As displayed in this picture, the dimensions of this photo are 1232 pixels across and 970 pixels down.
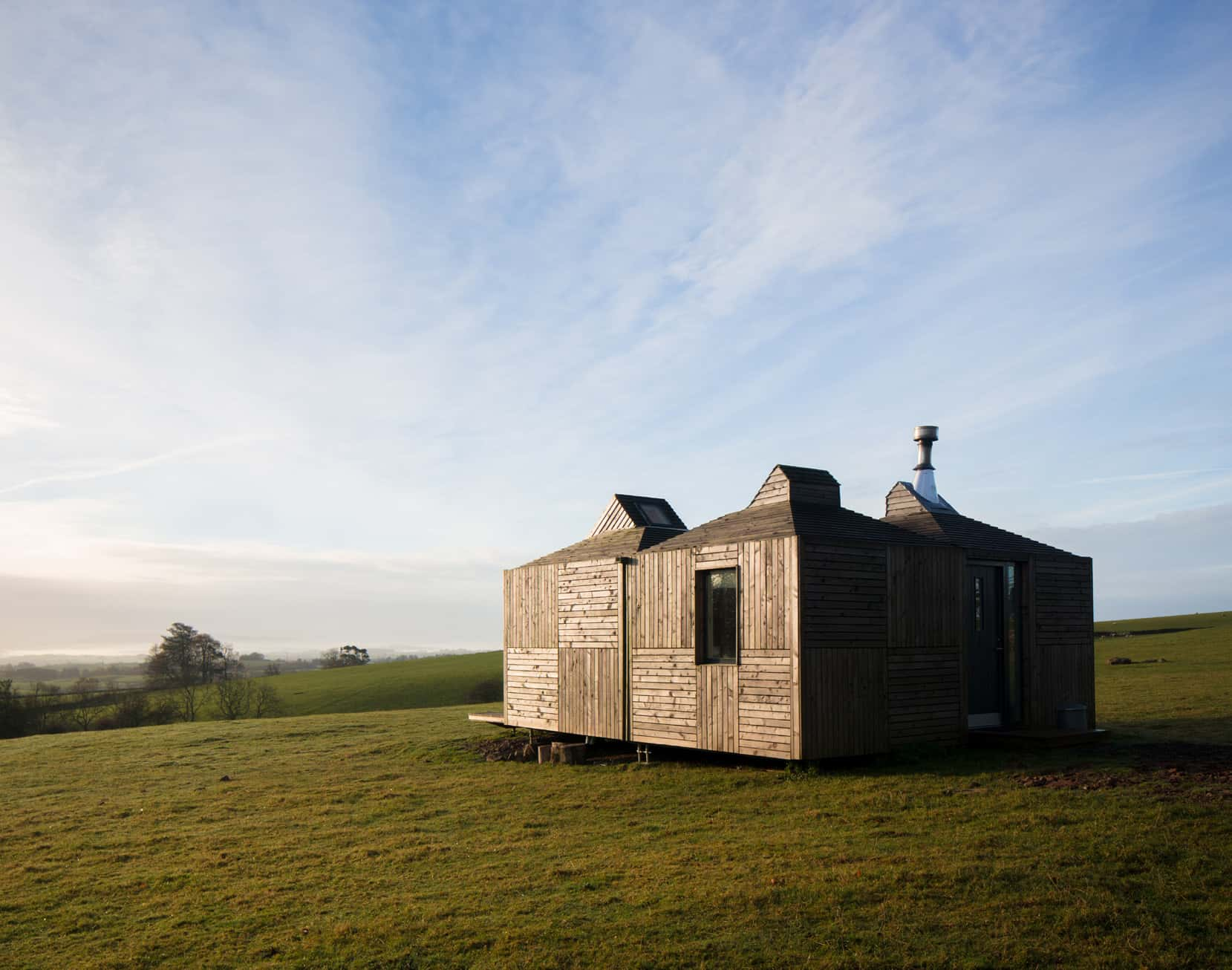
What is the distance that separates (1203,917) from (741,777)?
25.3 feet

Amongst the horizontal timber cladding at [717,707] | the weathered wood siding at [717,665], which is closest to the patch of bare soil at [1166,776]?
the weathered wood siding at [717,665]

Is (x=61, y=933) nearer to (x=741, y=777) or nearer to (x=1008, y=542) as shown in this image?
(x=741, y=777)

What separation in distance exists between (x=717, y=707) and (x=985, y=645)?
5.04 m

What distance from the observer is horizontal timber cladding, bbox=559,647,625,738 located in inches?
684

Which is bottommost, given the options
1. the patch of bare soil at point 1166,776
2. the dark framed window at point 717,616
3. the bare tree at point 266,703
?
the bare tree at point 266,703

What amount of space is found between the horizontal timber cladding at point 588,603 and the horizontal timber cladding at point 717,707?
2.54 metres

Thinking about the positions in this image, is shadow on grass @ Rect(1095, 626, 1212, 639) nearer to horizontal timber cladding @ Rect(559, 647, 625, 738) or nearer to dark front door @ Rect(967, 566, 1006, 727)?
dark front door @ Rect(967, 566, 1006, 727)

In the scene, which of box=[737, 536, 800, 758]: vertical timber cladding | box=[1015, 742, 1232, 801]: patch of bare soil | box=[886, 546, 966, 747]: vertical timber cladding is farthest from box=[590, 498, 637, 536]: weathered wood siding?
box=[1015, 742, 1232, 801]: patch of bare soil

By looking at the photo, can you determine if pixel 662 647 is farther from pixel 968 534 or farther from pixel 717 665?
pixel 968 534

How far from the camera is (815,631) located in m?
14.0

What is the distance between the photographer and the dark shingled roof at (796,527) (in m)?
14.9

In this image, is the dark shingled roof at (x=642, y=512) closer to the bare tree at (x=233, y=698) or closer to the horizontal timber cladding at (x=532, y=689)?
the horizontal timber cladding at (x=532, y=689)

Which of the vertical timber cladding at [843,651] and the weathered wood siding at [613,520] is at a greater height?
the weathered wood siding at [613,520]

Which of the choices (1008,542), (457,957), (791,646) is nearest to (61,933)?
(457,957)
